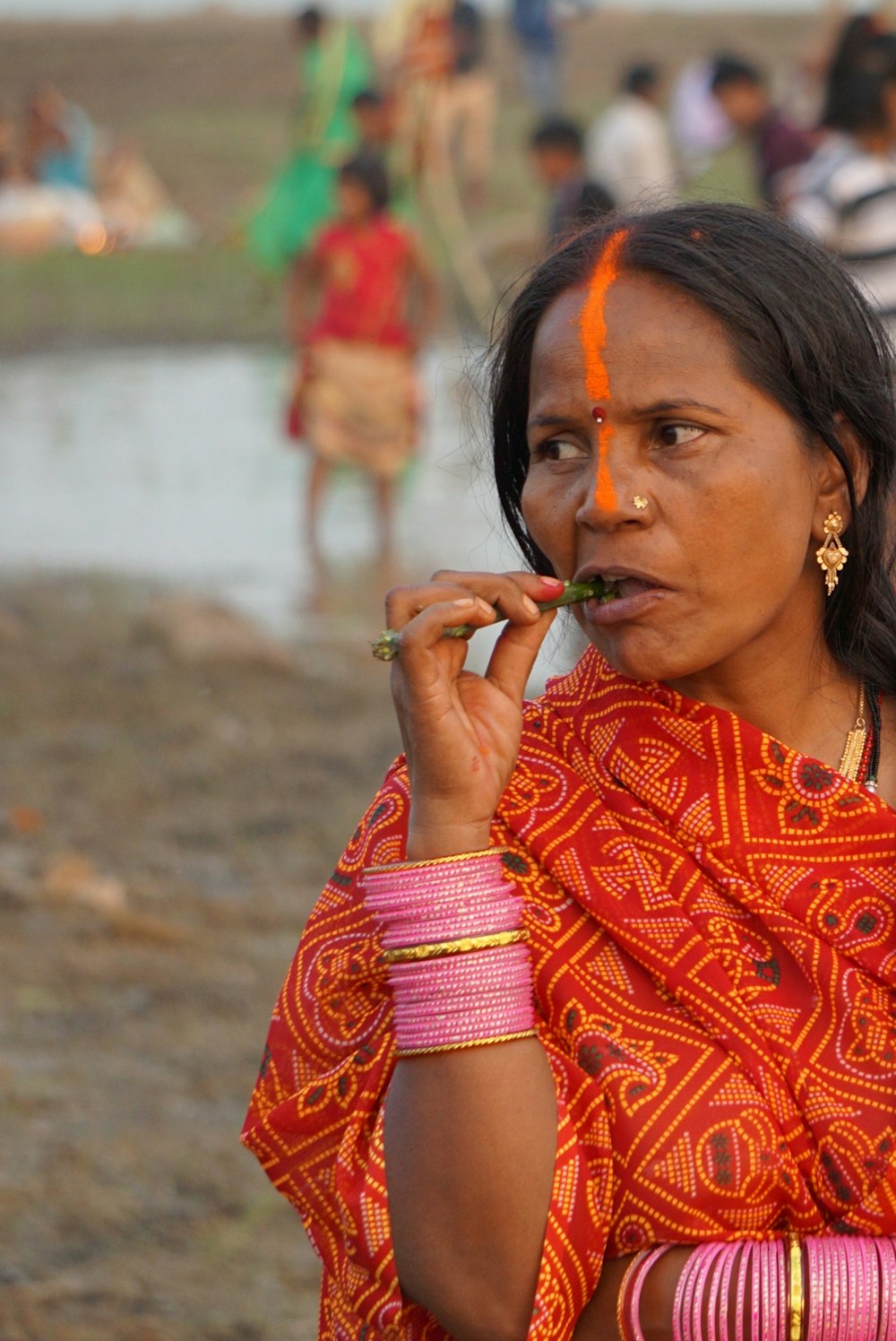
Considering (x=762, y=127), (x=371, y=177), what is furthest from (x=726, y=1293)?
(x=371, y=177)

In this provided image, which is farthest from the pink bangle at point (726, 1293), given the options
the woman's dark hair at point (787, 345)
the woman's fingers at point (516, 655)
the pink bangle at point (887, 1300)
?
the woman's dark hair at point (787, 345)

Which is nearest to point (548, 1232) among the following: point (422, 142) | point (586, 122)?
point (422, 142)

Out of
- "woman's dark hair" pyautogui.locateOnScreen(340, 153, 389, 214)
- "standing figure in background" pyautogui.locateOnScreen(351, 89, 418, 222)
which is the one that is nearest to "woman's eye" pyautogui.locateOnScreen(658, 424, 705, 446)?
"woman's dark hair" pyautogui.locateOnScreen(340, 153, 389, 214)

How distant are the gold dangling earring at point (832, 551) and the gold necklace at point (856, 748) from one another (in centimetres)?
15

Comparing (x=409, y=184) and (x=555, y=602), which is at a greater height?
(x=409, y=184)

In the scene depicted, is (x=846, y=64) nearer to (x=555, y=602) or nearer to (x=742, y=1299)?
(x=555, y=602)

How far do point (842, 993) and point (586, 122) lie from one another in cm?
2330

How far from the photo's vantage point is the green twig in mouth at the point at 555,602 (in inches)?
71.7

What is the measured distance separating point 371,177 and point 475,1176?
8152 mm

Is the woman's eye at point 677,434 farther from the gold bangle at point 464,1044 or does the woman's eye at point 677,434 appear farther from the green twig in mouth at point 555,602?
the gold bangle at point 464,1044

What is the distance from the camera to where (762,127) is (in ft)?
26.5

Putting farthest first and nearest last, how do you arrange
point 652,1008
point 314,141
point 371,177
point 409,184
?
point 409,184 → point 314,141 → point 371,177 → point 652,1008

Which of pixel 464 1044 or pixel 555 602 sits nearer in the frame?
pixel 464 1044

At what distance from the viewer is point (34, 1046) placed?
4.06 meters
